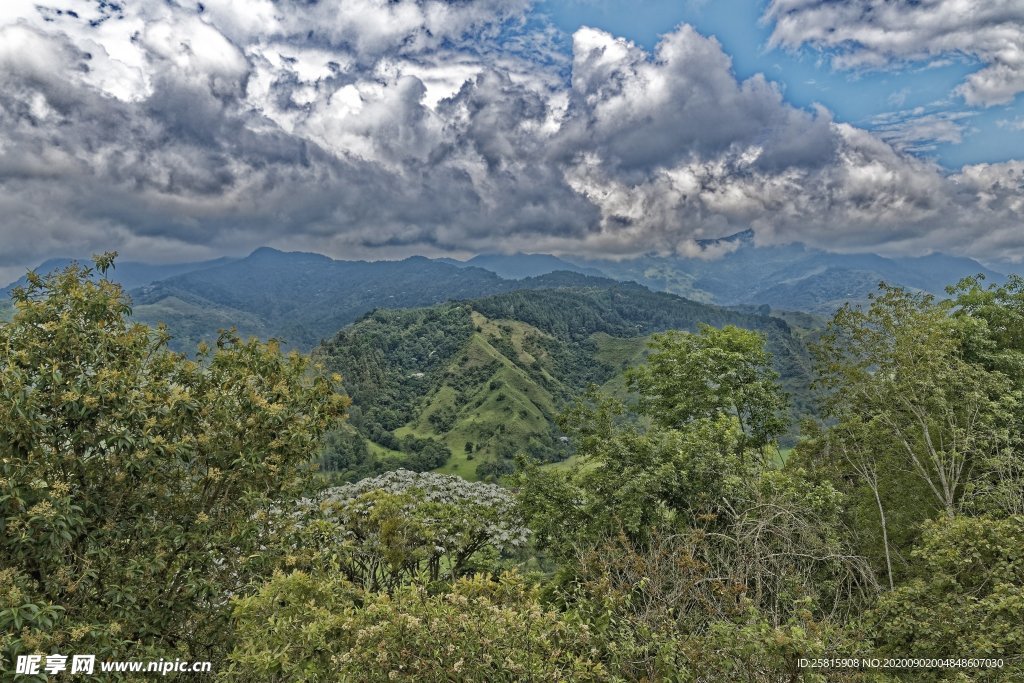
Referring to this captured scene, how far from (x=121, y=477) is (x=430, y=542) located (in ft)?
22.1

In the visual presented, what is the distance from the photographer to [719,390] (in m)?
22.3

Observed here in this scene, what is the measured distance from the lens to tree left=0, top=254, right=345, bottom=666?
7.24m

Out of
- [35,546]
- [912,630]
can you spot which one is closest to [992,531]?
[912,630]

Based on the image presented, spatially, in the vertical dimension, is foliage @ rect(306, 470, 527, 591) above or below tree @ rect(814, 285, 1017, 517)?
below

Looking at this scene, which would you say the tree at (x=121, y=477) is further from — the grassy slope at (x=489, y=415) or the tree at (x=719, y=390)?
the grassy slope at (x=489, y=415)

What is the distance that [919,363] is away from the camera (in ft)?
48.3

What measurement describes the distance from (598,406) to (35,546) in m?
15.4

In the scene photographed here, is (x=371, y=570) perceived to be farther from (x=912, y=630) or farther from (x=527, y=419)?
(x=527, y=419)

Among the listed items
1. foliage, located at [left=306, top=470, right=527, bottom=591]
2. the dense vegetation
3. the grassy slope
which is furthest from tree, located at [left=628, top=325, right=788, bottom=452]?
the grassy slope

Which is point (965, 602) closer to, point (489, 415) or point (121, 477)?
point (121, 477)

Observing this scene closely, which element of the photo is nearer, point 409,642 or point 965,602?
point 409,642

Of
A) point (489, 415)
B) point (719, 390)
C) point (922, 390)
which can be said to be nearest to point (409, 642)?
point (922, 390)

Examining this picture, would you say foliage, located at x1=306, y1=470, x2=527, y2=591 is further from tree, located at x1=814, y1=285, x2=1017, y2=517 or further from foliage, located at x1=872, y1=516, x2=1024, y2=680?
tree, located at x1=814, y1=285, x2=1017, y2=517

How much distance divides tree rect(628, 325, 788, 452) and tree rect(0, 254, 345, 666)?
16.2m
